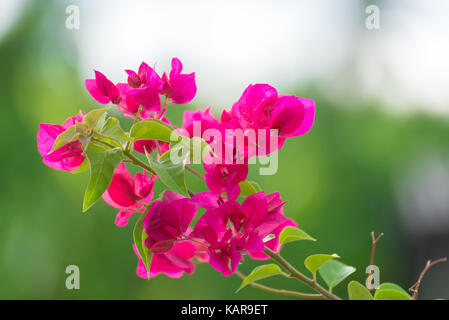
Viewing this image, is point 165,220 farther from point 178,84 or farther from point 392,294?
point 392,294

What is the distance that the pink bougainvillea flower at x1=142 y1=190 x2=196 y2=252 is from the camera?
447 millimetres

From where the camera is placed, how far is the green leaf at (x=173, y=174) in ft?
1.31

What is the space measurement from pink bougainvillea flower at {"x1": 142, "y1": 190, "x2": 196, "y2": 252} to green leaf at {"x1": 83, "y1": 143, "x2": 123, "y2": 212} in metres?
0.06

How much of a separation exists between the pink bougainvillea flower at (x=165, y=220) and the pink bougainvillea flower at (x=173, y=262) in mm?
101

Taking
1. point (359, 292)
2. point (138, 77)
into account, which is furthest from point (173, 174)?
point (359, 292)

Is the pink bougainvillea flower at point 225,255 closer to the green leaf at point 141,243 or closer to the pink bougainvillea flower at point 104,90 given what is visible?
the green leaf at point 141,243

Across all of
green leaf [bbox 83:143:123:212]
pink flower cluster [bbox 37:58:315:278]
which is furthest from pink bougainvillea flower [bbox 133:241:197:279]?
green leaf [bbox 83:143:123:212]

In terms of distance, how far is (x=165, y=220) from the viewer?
45 centimetres

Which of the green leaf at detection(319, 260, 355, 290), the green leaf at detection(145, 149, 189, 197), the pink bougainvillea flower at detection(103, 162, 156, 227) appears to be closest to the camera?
the green leaf at detection(145, 149, 189, 197)

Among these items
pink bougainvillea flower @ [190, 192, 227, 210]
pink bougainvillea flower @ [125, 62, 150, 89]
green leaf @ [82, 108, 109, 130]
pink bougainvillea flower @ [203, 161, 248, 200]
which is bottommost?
pink bougainvillea flower @ [190, 192, 227, 210]

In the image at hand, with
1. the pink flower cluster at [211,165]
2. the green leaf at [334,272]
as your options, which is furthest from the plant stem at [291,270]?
the green leaf at [334,272]

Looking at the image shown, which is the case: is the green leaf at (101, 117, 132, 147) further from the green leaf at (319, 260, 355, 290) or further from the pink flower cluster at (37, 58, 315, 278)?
the green leaf at (319, 260, 355, 290)
